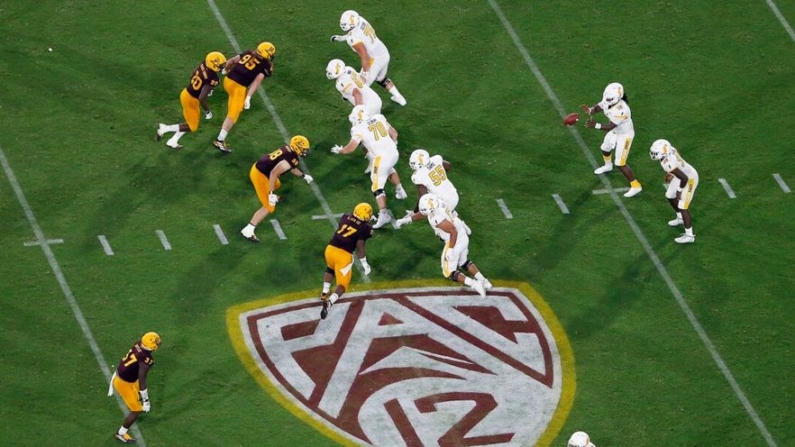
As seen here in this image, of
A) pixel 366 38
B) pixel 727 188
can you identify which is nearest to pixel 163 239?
pixel 366 38

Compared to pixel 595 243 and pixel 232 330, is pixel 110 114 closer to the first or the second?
pixel 232 330

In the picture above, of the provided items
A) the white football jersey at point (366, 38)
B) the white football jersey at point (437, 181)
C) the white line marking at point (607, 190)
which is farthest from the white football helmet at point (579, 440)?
the white football jersey at point (366, 38)

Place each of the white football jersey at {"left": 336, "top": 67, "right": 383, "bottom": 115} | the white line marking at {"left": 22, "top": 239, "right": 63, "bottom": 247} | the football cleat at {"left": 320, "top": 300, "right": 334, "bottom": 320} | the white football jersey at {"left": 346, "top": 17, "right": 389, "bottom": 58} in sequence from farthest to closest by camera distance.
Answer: the white football jersey at {"left": 346, "top": 17, "right": 389, "bottom": 58}, the white football jersey at {"left": 336, "top": 67, "right": 383, "bottom": 115}, the white line marking at {"left": 22, "top": 239, "right": 63, "bottom": 247}, the football cleat at {"left": 320, "top": 300, "right": 334, "bottom": 320}

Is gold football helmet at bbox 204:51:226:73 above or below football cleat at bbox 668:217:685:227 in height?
above

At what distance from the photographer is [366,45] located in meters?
22.5

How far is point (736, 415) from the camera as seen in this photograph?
63.4 ft

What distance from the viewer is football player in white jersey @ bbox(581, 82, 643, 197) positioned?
21641 mm

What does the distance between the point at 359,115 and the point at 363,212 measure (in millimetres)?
1945

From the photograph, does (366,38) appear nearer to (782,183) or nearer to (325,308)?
(325,308)

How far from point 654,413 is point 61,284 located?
7402 mm

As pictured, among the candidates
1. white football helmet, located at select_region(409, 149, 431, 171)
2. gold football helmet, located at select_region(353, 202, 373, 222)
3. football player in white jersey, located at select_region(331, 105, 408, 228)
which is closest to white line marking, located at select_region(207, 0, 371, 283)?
football player in white jersey, located at select_region(331, 105, 408, 228)

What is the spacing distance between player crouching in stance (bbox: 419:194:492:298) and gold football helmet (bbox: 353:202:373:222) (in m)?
0.74

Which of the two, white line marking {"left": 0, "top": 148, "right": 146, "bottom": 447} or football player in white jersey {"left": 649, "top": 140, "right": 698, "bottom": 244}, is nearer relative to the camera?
white line marking {"left": 0, "top": 148, "right": 146, "bottom": 447}

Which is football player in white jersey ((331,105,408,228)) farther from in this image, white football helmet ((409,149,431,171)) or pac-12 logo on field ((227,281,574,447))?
pac-12 logo on field ((227,281,574,447))
